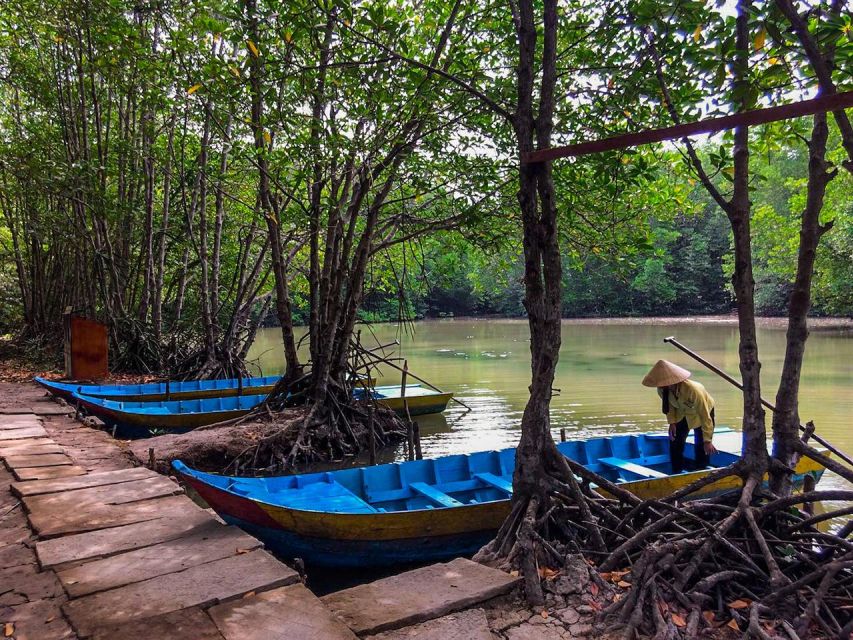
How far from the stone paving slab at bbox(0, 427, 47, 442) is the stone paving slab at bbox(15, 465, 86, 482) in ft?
5.76

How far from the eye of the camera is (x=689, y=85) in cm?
482

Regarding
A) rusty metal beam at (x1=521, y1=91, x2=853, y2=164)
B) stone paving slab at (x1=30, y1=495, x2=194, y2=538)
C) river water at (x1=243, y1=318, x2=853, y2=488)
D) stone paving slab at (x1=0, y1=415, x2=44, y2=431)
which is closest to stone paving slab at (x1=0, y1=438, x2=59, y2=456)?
stone paving slab at (x1=0, y1=415, x2=44, y2=431)

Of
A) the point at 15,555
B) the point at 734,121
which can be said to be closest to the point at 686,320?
the point at 734,121

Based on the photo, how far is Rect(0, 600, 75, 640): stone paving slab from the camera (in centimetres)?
280

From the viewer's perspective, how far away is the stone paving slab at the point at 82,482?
16.1ft

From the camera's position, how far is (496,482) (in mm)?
6398

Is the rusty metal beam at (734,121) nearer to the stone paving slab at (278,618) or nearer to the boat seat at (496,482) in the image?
the stone paving slab at (278,618)

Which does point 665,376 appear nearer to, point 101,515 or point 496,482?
point 496,482

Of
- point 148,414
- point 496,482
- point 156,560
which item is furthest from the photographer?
point 148,414

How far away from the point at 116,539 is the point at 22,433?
14.3 ft

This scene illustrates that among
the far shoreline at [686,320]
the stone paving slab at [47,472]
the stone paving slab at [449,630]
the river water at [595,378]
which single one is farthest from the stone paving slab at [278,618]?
the far shoreline at [686,320]

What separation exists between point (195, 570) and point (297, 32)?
389 cm

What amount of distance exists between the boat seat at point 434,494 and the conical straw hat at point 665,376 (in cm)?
232

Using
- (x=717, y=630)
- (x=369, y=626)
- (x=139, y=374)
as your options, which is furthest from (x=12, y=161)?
(x=717, y=630)
